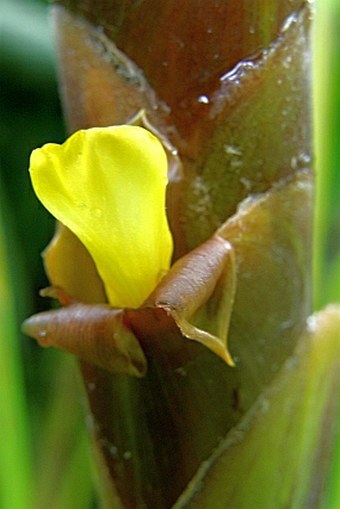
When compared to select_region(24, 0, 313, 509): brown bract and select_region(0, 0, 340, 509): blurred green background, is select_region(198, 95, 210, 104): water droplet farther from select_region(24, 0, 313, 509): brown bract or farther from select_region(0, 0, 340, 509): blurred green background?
select_region(0, 0, 340, 509): blurred green background

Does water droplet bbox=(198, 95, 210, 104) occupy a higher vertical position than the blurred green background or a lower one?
higher

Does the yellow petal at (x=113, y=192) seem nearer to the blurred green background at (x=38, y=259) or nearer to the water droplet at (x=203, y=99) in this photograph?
the water droplet at (x=203, y=99)

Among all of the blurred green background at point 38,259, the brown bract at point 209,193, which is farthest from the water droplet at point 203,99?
the blurred green background at point 38,259

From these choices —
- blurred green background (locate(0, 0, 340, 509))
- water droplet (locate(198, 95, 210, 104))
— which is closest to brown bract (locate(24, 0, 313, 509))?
water droplet (locate(198, 95, 210, 104))

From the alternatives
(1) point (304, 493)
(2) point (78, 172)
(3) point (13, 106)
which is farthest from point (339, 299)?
(3) point (13, 106)

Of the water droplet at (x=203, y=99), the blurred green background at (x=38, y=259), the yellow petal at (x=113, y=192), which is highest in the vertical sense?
Answer: the water droplet at (x=203, y=99)

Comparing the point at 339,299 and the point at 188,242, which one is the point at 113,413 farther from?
the point at 339,299
